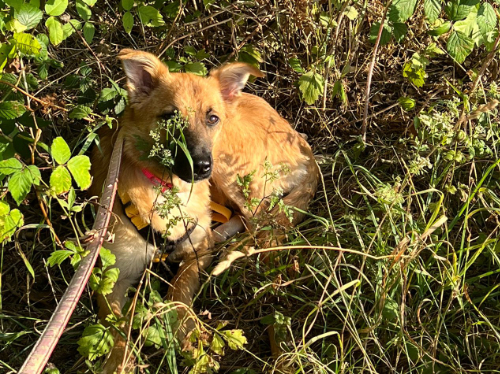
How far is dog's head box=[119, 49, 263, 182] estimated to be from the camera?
9.47 ft

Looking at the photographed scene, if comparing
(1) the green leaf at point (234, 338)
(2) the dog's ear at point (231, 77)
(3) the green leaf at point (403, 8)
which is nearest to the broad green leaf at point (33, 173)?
(1) the green leaf at point (234, 338)

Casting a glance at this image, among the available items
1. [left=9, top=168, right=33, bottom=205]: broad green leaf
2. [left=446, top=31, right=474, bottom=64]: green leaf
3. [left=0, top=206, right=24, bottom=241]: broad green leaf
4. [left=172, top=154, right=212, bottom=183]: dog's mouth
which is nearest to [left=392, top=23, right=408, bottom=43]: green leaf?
[left=446, top=31, right=474, bottom=64]: green leaf

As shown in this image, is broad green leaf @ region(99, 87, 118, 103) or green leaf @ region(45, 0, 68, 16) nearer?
green leaf @ region(45, 0, 68, 16)

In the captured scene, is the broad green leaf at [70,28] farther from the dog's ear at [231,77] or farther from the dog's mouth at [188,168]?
the dog's mouth at [188,168]

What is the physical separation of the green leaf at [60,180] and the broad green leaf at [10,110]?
450 mm

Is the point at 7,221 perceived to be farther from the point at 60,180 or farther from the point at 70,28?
the point at 70,28

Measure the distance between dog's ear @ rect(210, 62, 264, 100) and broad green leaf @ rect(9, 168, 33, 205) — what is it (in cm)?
146

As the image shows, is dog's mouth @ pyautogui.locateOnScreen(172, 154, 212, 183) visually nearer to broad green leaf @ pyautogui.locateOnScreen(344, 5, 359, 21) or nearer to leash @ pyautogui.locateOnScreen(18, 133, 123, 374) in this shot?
leash @ pyautogui.locateOnScreen(18, 133, 123, 374)

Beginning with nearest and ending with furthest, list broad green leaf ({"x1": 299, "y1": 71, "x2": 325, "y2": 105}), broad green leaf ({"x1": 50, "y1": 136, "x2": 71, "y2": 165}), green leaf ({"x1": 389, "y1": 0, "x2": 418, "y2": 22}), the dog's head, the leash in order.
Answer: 1. the leash
2. broad green leaf ({"x1": 50, "y1": 136, "x2": 71, "y2": 165})
3. green leaf ({"x1": 389, "y1": 0, "x2": 418, "y2": 22})
4. the dog's head
5. broad green leaf ({"x1": 299, "y1": 71, "x2": 325, "y2": 105})

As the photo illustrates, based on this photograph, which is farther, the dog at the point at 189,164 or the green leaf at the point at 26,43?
→ the dog at the point at 189,164

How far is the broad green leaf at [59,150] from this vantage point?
2084 millimetres

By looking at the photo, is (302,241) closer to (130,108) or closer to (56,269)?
(130,108)

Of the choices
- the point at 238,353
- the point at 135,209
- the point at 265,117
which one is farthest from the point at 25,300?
the point at 265,117

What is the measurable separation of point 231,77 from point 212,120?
33cm
